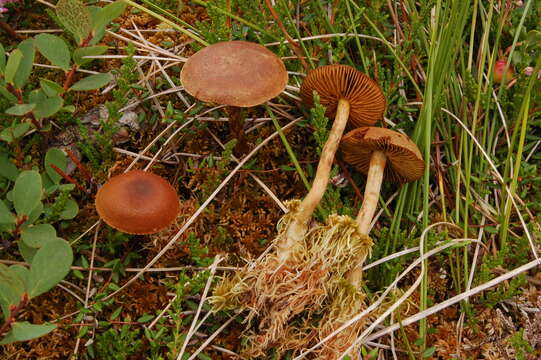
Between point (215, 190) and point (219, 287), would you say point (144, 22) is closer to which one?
point (215, 190)

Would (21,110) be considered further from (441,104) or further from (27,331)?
(441,104)

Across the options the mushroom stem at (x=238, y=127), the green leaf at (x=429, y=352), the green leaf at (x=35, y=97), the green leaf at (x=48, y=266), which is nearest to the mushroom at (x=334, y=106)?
the mushroom stem at (x=238, y=127)

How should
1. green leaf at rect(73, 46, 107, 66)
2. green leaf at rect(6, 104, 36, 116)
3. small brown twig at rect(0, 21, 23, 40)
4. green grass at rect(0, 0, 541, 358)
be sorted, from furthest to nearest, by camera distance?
small brown twig at rect(0, 21, 23, 40) → green grass at rect(0, 0, 541, 358) → green leaf at rect(73, 46, 107, 66) → green leaf at rect(6, 104, 36, 116)

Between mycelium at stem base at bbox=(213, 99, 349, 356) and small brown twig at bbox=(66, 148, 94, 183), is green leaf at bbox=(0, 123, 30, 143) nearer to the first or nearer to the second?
small brown twig at bbox=(66, 148, 94, 183)

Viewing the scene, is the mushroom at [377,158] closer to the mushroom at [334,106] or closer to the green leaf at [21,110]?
the mushroom at [334,106]

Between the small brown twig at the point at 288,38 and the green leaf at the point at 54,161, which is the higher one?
→ the small brown twig at the point at 288,38

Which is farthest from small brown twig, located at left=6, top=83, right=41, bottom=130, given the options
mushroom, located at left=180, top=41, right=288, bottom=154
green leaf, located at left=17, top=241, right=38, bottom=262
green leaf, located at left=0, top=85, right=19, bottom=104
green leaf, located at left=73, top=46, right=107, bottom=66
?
mushroom, located at left=180, top=41, right=288, bottom=154
